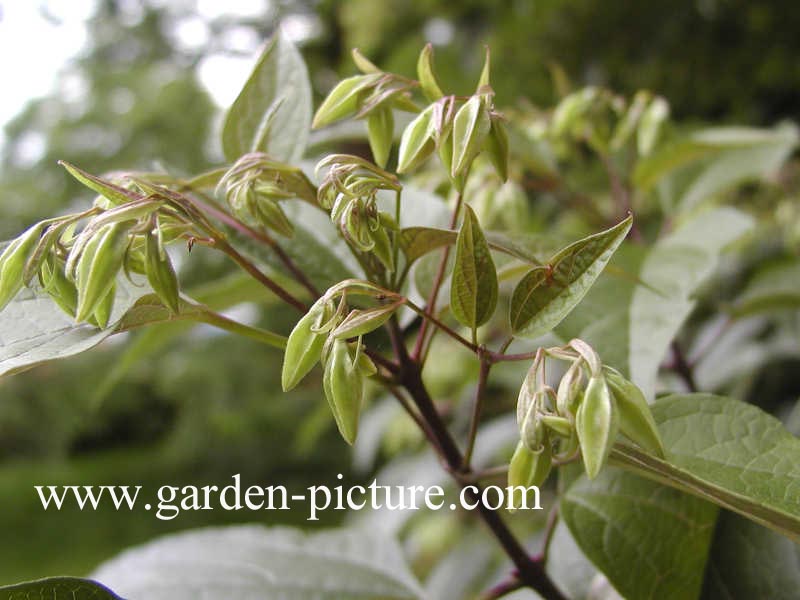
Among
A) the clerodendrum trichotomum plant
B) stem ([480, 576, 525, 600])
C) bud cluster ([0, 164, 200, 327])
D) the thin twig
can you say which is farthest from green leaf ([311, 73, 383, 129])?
the thin twig

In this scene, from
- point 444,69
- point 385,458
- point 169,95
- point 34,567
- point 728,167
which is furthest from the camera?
point 34,567

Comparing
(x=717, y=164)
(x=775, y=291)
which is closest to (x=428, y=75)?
(x=775, y=291)

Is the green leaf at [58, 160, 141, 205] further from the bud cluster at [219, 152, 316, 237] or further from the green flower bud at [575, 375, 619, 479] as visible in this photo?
the green flower bud at [575, 375, 619, 479]

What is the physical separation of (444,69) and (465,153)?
146 cm

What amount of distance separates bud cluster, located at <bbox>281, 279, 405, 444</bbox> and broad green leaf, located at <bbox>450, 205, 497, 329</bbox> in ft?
0.12

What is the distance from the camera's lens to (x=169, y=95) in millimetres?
3936

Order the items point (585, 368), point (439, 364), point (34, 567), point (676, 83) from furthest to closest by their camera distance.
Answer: point (34, 567), point (676, 83), point (439, 364), point (585, 368)

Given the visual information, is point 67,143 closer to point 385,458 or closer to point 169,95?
point 169,95

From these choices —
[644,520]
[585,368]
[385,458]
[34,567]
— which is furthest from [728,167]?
[34,567]

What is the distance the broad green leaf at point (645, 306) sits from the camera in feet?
1.56

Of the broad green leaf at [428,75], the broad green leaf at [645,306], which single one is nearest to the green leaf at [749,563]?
the broad green leaf at [645,306]

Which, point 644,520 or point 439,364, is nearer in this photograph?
point 644,520

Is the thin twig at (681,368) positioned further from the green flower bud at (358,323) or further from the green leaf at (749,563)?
the green flower bud at (358,323)

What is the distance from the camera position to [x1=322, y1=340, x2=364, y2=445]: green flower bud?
0.32 m
